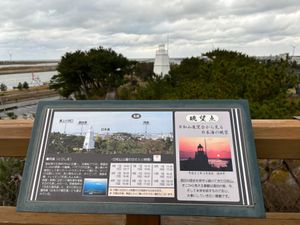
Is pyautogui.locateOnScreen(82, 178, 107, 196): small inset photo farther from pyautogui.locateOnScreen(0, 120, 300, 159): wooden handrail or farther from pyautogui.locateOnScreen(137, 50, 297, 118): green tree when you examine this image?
pyautogui.locateOnScreen(137, 50, 297, 118): green tree

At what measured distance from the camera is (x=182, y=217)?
171 cm

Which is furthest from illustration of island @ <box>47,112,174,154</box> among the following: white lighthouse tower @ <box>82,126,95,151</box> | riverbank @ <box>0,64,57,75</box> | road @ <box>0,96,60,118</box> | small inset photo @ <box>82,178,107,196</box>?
riverbank @ <box>0,64,57,75</box>

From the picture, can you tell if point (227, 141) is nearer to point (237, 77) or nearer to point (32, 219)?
point (32, 219)

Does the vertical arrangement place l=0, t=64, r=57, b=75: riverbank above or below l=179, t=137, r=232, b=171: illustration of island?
above

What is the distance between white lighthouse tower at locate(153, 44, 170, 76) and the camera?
133ft

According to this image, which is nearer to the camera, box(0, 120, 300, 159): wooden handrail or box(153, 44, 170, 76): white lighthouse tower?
box(0, 120, 300, 159): wooden handrail


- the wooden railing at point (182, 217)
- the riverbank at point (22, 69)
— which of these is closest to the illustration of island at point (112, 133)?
the wooden railing at point (182, 217)

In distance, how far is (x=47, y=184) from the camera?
1.33 meters

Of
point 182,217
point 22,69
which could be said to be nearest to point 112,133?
point 182,217

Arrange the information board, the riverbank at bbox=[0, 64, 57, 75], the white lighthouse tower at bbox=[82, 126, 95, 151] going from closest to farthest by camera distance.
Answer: the information board → the white lighthouse tower at bbox=[82, 126, 95, 151] → the riverbank at bbox=[0, 64, 57, 75]

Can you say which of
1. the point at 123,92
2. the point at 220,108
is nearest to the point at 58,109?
the point at 220,108

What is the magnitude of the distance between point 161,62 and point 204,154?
40505 mm

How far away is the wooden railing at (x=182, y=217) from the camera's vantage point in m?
1.58

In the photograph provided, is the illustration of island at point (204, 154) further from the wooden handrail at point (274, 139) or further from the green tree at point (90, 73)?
the green tree at point (90, 73)
